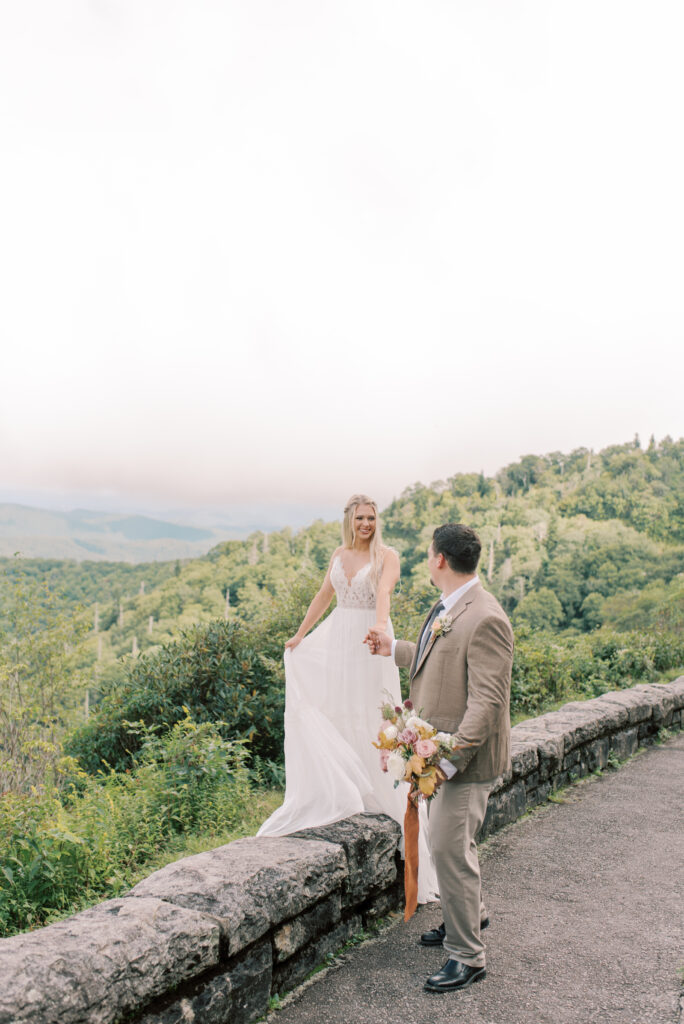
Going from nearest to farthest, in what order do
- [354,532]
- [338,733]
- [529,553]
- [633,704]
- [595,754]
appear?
[338,733], [354,532], [595,754], [633,704], [529,553]

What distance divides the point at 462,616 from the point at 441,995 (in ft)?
5.23

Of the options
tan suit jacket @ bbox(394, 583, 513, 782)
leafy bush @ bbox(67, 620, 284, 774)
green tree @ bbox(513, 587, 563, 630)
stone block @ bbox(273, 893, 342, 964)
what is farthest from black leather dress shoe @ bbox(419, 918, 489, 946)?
green tree @ bbox(513, 587, 563, 630)

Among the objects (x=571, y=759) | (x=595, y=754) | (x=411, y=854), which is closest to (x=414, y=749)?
→ (x=411, y=854)

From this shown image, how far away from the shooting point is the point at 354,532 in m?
4.80

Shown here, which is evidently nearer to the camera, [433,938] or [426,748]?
[426,748]

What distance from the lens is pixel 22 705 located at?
1048 centimetres

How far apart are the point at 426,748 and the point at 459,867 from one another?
1.96ft

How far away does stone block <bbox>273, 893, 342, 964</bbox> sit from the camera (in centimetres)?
322

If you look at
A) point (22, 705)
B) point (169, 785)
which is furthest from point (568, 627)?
point (169, 785)

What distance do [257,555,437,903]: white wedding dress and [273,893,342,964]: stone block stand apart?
1.49ft

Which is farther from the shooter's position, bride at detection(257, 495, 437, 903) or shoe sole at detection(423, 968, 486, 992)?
bride at detection(257, 495, 437, 903)

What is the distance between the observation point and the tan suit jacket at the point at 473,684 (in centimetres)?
330

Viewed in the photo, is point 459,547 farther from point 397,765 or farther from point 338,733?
point 338,733

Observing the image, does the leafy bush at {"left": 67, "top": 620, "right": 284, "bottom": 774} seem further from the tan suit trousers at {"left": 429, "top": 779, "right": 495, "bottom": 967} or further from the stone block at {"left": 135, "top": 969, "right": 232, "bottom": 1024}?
the stone block at {"left": 135, "top": 969, "right": 232, "bottom": 1024}
